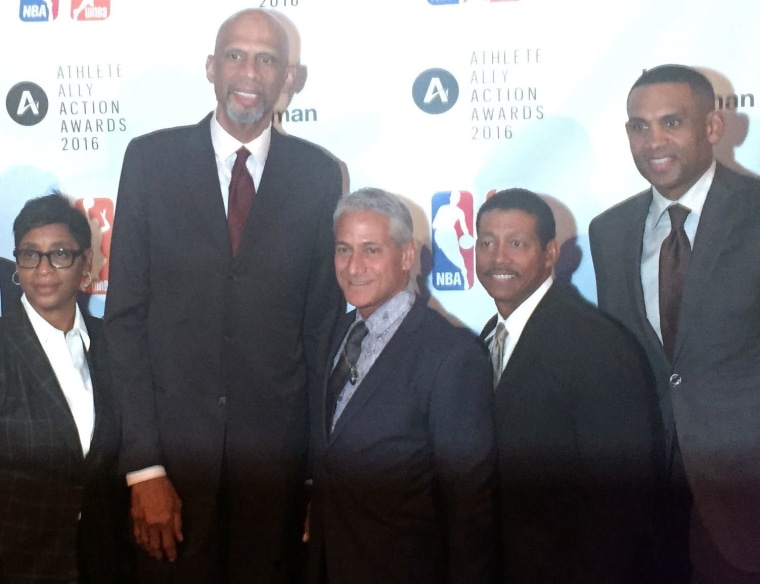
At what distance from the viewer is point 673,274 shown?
7.04 ft

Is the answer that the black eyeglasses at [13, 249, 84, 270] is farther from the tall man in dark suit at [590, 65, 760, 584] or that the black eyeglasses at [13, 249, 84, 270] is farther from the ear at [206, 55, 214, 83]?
the tall man in dark suit at [590, 65, 760, 584]

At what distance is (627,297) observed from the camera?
219cm

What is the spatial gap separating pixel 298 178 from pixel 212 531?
93cm

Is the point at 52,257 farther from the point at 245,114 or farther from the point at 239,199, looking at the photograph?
the point at 245,114

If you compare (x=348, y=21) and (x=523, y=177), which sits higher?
(x=348, y=21)

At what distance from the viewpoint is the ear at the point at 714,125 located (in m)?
2.13

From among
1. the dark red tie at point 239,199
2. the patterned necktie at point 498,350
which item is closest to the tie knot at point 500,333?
the patterned necktie at point 498,350

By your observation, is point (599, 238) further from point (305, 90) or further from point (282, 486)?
point (282, 486)

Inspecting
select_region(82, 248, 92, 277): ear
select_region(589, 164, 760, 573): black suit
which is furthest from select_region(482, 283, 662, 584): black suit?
select_region(82, 248, 92, 277): ear

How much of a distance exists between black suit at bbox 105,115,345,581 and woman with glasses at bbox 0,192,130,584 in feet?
0.88

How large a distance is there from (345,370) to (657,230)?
0.90 metres

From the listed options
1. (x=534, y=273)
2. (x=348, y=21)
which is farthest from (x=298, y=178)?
(x=534, y=273)

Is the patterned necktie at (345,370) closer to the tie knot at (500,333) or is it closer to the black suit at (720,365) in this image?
the tie knot at (500,333)

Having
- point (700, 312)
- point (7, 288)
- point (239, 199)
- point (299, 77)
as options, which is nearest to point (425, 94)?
point (299, 77)
